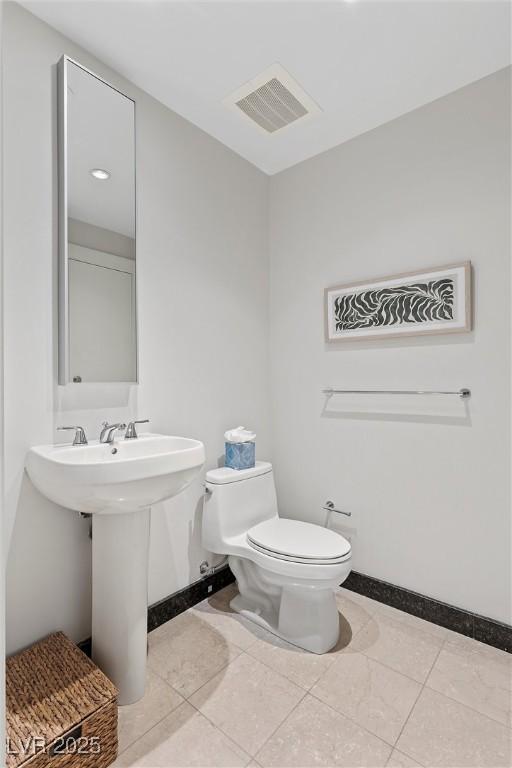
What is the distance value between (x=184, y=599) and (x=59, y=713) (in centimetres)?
84

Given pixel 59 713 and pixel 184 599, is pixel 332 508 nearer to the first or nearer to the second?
pixel 184 599

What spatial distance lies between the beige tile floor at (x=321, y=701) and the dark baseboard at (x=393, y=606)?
4cm

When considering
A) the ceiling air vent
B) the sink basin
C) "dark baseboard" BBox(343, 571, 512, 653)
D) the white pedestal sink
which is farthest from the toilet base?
the ceiling air vent

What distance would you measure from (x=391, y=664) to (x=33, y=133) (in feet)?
7.97

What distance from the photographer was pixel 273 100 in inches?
77.4

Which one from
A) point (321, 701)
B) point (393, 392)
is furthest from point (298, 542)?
point (393, 392)

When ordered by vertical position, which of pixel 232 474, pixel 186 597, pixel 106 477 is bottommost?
pixel 186 597

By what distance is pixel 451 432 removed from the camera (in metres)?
1.91

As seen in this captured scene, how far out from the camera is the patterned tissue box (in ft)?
7.13

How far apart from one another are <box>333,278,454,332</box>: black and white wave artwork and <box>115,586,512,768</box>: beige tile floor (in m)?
1.41

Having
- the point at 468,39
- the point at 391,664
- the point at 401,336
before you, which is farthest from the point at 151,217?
the point at 391,664

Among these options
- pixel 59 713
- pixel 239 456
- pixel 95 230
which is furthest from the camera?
pixel 239 456

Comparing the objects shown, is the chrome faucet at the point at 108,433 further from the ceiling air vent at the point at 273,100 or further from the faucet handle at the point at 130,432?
the ceiling air vent at the point at 273,100

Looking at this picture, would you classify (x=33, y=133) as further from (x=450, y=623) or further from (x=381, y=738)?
(x=450, y=623)
